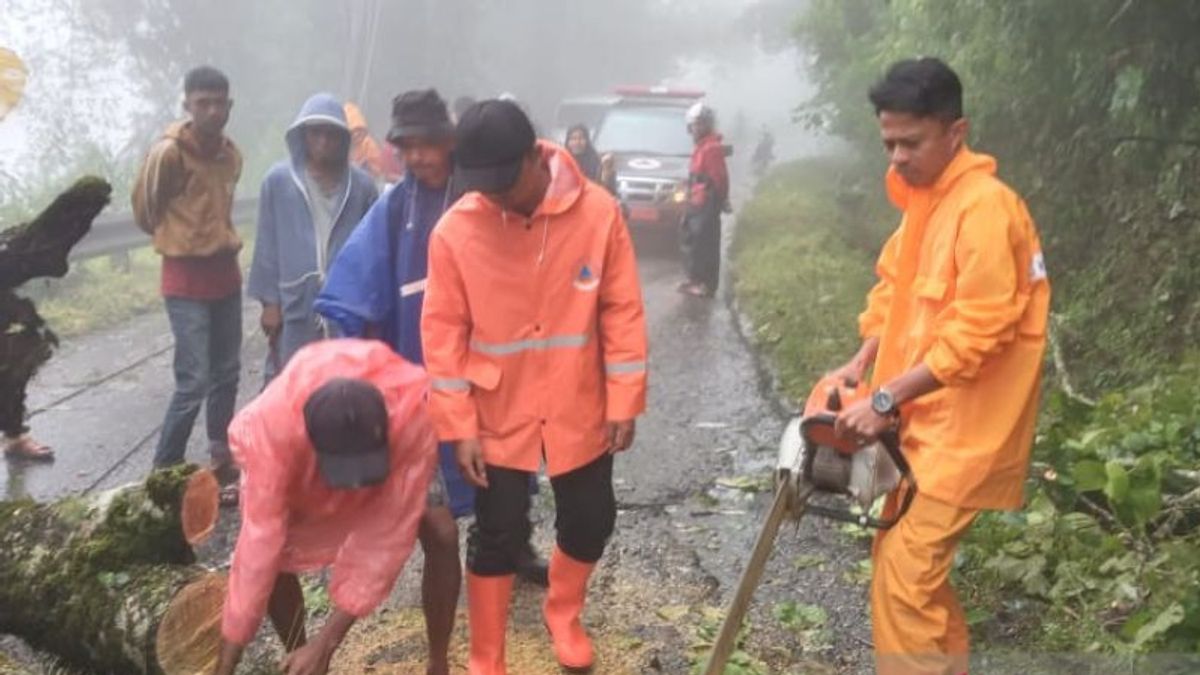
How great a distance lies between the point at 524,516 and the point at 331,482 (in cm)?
88

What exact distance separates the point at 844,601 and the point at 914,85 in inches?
87.9

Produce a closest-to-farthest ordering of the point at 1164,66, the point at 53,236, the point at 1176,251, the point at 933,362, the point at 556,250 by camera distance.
Answer: the point at 933,362, the point at 556,250, the point at 53,236, the point at 1164,66, the point at 1176,251

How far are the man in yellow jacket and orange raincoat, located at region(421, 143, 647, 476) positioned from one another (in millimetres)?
882

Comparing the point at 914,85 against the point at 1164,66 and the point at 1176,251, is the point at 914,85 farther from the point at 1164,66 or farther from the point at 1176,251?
the point at 1176,251

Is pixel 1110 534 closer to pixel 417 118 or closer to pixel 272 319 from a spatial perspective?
pixel 417 118

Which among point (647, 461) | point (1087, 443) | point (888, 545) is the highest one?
point (888, 545)

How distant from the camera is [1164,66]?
5961 millimetres

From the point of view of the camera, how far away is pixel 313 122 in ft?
16.2

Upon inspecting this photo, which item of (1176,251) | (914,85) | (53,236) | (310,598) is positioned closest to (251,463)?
(310,598)

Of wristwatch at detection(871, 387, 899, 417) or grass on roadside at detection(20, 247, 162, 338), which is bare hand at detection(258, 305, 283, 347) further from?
grass on roadside at detection(20, 247, 162, 338)

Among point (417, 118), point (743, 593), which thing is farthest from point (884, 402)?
point (417, 118)

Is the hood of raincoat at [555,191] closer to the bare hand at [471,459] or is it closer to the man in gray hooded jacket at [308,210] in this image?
the bare hand at [471,459]

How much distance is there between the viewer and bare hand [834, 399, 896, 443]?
281 centimetres

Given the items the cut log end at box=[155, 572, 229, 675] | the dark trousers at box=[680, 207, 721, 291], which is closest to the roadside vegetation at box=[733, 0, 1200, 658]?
the dark trousers at box=[680, 207, 721, 291]
